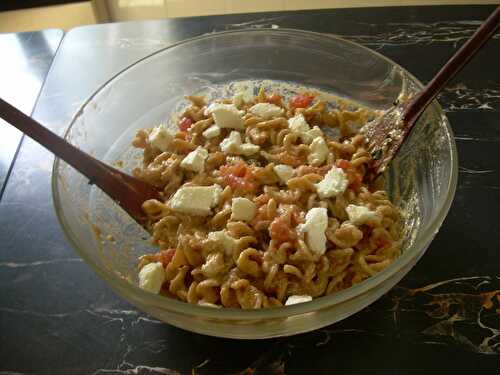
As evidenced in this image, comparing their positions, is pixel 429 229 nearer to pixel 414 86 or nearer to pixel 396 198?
pixel 396 198

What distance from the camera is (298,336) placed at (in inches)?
57.7

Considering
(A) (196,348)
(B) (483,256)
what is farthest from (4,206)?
(B) (483,256)

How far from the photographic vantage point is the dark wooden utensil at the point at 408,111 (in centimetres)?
149

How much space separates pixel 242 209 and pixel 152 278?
35 cm

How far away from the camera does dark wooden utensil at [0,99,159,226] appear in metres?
1.49

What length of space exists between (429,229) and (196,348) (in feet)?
2.47

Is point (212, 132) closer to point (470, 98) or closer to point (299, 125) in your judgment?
point (299, 125)

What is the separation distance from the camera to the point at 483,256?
165 cm

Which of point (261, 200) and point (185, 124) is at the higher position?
point (185, 124)

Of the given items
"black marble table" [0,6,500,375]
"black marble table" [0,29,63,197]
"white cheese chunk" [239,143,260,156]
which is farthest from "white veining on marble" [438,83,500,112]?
"black marble table" [0,29,63,197]

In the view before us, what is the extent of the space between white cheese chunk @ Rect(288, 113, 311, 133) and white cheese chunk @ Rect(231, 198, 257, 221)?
0.45 meters

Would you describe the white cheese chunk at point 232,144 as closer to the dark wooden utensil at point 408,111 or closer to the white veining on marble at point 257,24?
the dark wooden utensil at point 408,111

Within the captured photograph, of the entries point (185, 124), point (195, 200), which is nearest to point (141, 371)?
Result: point (195, 200)

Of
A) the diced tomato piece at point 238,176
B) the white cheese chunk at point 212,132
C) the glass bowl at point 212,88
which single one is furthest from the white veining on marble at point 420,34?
the diced tomato piece at point 238,176
